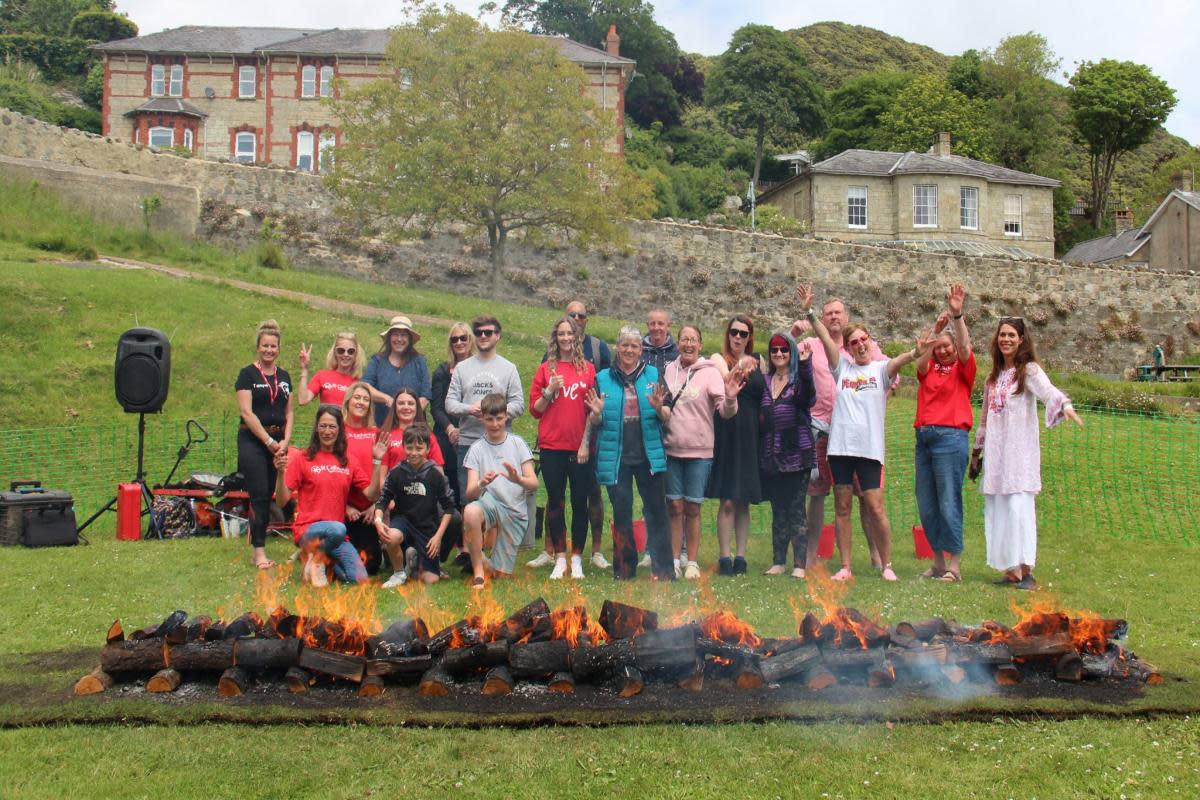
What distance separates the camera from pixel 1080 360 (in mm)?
34406

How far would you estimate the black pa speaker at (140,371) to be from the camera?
9.51 meters

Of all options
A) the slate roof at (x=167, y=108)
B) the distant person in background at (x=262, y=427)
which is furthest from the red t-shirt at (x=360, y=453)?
the slate roof at (x=167, y=108)

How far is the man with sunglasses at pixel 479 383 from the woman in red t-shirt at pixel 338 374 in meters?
0.97

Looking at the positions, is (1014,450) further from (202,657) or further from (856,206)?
(856,206)

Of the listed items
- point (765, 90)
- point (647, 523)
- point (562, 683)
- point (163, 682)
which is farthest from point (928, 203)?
point (163, 682)

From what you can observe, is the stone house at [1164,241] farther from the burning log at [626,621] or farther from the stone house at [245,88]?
the burning log at [626,621]

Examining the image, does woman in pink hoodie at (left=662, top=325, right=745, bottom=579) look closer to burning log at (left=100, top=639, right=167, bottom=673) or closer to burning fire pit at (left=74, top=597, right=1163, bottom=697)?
burning fire pit at (left=74, top=597, right=1163, bottom=697)

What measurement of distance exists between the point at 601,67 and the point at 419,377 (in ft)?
135

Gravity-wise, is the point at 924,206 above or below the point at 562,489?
above

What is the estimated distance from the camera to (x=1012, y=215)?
145 ft

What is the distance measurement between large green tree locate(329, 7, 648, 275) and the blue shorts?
1994cm

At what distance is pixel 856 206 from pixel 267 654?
4107 centimetres

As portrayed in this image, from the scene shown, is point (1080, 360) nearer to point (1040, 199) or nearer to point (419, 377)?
point (1040, 199)

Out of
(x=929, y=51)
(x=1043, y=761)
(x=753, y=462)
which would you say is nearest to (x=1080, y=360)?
(x=753, y=462)
